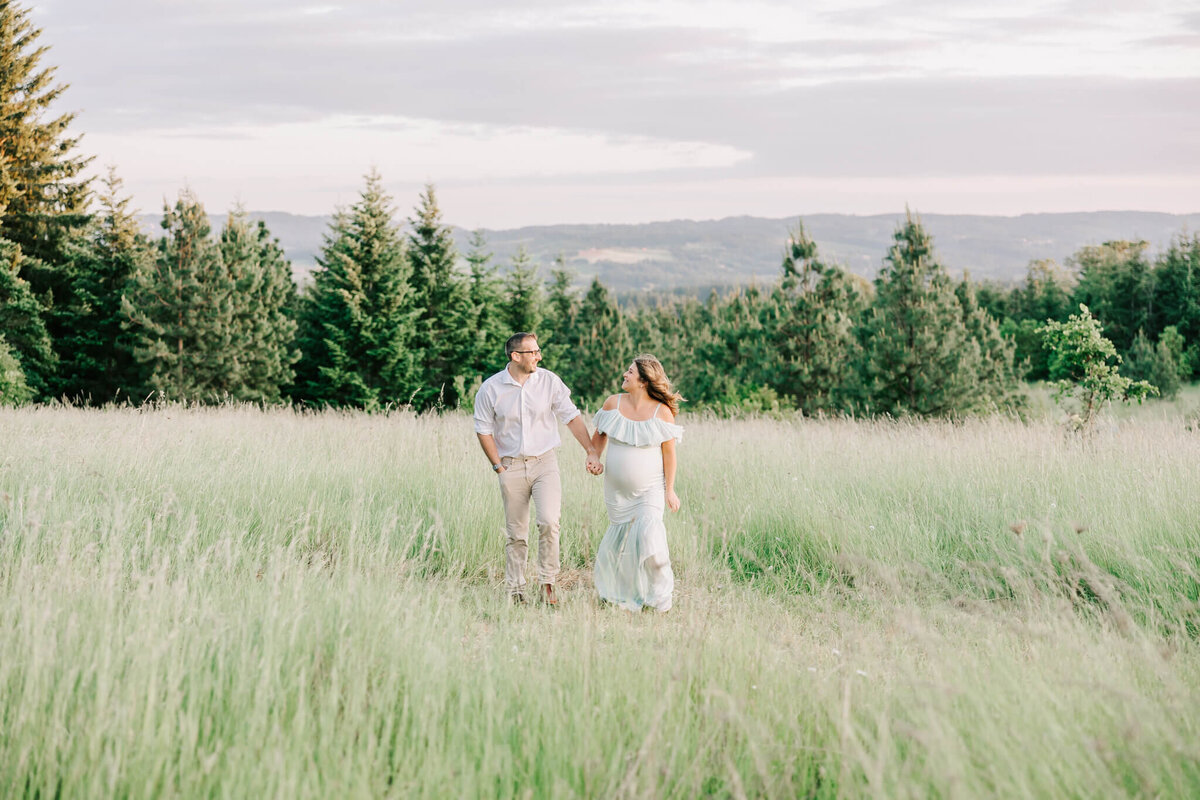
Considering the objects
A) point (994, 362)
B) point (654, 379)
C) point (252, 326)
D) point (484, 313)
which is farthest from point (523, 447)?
point (484, 313)

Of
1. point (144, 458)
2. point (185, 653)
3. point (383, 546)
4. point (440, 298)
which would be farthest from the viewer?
point (440, 298)

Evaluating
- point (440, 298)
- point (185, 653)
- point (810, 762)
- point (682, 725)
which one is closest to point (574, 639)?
point (682, 725)

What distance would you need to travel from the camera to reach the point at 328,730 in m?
2.75

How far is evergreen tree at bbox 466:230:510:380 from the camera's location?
32.5 m

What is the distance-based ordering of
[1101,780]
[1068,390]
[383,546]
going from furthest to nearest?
[1068,390] < [383,546] < [1101,780]

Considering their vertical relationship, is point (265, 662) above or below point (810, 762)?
above

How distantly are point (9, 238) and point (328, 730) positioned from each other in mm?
31975

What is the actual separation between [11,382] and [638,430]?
21.8 metres

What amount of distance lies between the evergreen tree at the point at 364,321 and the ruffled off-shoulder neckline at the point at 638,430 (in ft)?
76.8

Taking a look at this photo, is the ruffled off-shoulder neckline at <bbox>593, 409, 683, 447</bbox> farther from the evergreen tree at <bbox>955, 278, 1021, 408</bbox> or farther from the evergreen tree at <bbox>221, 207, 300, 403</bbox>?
the evergreen tree at <bbox>221, 207, 300, 403</bbox>

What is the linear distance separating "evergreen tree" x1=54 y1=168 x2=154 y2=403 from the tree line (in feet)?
0.23

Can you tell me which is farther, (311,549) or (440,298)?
(440,298)

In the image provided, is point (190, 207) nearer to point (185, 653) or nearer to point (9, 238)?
point (9, 238)

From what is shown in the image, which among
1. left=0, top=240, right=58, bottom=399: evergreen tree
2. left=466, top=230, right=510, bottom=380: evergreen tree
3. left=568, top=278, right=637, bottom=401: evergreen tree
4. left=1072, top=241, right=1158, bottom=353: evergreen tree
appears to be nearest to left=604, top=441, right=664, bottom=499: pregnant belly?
left=0, top=240, right=58, bottom=399: evergreen tree
